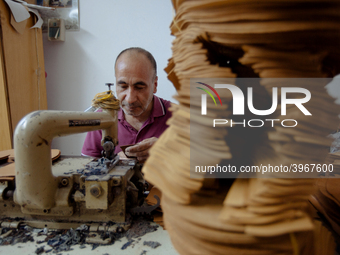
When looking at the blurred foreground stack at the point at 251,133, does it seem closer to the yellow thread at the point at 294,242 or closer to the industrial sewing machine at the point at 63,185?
the yellow thread at the point at 294,242

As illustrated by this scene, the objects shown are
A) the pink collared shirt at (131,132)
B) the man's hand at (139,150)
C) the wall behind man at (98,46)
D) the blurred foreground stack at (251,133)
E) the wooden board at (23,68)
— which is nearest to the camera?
the blurred foreground stack at (251,133)

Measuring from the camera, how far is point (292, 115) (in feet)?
0.75

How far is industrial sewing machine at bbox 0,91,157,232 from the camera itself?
67 cm

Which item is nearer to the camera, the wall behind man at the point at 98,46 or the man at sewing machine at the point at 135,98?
the man at sewing machine at the point at 135,98

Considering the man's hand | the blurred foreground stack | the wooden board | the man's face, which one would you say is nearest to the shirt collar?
the man's face

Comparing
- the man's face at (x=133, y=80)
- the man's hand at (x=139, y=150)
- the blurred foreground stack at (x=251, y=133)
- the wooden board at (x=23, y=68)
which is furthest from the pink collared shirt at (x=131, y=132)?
the blurred foreground stack at (x=251, y=133)

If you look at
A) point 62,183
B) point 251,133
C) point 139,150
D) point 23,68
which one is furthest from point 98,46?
point 251,133

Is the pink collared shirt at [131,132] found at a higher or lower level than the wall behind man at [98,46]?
lower

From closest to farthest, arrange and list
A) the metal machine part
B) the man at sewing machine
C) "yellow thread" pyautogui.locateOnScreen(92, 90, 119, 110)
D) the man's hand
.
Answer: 1. the metal machine part
2. "yellow thread" pyautogui.locateOnScreen(92, 90, 119, 110)
3. the man's hand
4. the man at sewing machine

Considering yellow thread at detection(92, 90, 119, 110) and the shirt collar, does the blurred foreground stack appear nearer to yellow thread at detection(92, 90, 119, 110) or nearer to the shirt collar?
yellow thread at detection(92, 90, 119, 110)

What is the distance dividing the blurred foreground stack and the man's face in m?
1.17

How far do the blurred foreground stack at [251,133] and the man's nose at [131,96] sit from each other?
3.87 feet

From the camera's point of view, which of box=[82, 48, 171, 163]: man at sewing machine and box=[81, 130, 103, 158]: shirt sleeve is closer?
box=[82, 48, 171, 163]: man at sewing machine

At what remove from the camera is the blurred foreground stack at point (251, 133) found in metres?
0.22
